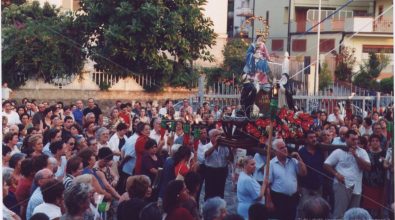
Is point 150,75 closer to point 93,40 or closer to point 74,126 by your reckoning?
point 93,40

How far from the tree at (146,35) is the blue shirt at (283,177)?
1409 centimetres

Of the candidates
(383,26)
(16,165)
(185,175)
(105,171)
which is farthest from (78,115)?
(383,26)

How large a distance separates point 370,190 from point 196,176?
2774mm

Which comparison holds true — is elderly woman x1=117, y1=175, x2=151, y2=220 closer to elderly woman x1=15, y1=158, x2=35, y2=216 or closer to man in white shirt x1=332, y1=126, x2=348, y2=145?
elderly woman x1=15, y1=158, x2=35, y2=216

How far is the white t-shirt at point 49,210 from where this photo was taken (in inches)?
250

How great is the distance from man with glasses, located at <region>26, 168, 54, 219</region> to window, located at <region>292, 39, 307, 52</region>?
27374 millimetres

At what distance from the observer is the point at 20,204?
7.38m

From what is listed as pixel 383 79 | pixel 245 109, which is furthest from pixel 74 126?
pixel 383 79

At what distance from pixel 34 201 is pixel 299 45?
2803cm

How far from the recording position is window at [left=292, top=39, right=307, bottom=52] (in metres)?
33.9

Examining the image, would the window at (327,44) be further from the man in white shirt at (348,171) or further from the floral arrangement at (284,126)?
the man in white shirt at (348,171)

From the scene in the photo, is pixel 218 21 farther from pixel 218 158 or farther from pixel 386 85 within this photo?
pixel 218 158

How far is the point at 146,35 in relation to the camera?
23125mm

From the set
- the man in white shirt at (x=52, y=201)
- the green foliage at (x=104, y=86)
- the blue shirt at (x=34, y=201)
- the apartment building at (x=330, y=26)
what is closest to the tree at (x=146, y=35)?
the green foliage at (x=104, y=86)
